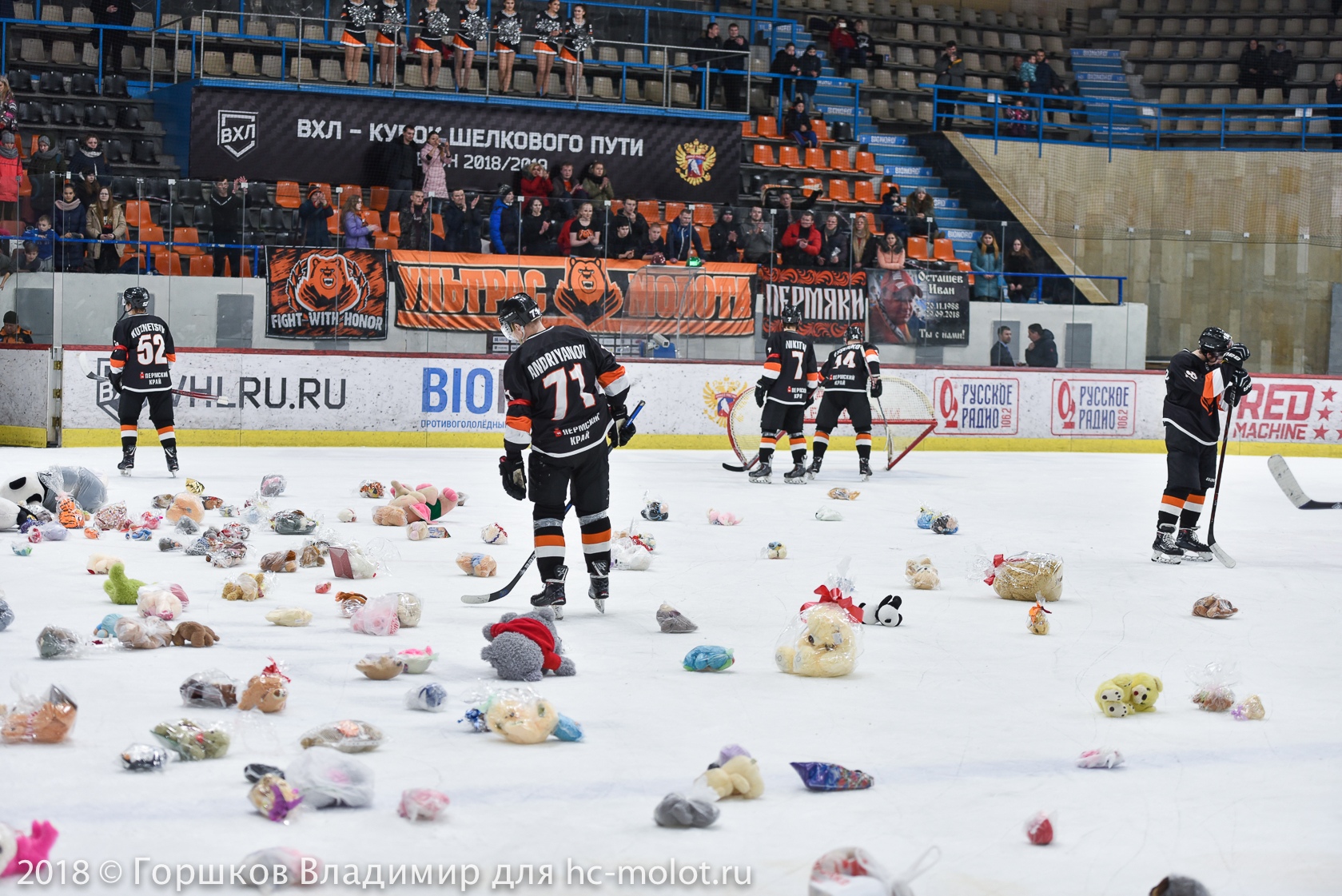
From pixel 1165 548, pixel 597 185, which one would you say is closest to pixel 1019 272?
pixel 597 185

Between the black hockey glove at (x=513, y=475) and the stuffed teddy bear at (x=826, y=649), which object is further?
the black hockey glove at (x=513, y=475)

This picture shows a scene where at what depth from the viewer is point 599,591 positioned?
672 cm

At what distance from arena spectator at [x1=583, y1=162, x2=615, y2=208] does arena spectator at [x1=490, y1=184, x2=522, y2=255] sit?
1934mm

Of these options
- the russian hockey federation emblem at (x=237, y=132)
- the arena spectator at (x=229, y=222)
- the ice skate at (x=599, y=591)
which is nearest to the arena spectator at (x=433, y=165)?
the russian hockey federation emblem at (x=237, y=132)

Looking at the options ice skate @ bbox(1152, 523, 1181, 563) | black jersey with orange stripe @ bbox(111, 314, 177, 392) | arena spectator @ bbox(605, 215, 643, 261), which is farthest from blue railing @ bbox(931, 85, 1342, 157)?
ice skate @ bbox(1152, 523, 1181, 563)

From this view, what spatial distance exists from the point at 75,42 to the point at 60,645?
56.0 ft

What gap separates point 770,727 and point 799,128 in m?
19.2

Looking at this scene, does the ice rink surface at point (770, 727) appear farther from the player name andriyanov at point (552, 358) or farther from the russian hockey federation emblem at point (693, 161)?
the russian hockey federation emblem at point (693, 161)

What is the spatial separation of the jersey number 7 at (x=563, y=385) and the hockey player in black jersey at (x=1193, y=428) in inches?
153

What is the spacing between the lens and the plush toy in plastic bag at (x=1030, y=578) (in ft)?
23.4

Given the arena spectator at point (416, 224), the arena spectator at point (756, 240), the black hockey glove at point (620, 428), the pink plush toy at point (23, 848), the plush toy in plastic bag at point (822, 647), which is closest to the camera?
the pink plush toy at point (23, 848)

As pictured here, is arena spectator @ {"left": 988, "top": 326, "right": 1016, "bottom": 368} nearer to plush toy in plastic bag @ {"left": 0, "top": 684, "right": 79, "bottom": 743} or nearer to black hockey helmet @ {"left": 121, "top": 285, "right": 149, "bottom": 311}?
black hockey helmet @ {"left": 121, "top": 285, "right": 149, "bottom": 311}

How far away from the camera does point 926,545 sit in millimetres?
9258

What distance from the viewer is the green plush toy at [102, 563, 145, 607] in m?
6.33
